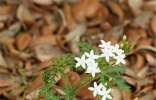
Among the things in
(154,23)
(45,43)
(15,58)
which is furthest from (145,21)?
(15,58)

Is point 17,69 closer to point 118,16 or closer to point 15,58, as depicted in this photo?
point 15,58

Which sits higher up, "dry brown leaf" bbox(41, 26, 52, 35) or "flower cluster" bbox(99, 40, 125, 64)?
"dry brown leaf" bbox(41, 26, 52, 35)

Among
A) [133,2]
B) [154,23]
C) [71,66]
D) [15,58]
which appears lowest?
[71,66]

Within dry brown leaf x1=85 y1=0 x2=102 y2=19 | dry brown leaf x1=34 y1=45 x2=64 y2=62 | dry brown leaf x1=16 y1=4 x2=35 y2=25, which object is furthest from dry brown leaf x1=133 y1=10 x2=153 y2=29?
dry brown leaf x1=16 y1=4 x2=35 y2=25

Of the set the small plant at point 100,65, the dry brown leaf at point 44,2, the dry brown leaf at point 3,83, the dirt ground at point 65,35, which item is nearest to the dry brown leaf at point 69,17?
the dirt ground at point 65,35

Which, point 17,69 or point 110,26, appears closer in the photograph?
point 17,69

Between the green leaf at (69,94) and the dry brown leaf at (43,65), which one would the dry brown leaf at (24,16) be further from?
the green leaf at (69,94)

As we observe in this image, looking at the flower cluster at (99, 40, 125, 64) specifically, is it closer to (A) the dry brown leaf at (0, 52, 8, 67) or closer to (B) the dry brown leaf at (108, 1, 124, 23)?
(A) the dry brown leaf at (0, 52, 8, 67)
